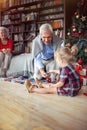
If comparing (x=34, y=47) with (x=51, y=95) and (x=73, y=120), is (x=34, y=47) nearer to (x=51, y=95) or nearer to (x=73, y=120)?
(x=51, y=95)

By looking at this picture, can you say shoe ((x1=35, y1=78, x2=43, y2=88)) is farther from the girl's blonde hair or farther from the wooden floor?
the girl's blonde hair

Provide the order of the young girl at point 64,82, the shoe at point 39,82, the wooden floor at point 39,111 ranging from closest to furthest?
the wooden floor at point 39,111 < the young girl at point 64,82 < the shoe at point 39,82

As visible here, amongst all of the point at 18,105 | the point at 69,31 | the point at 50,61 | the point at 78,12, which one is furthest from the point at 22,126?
the point at 78,12

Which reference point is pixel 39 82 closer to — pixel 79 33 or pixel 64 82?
pixel 64 82

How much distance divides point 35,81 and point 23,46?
21 centimetres

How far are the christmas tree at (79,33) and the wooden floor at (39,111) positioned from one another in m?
0.22

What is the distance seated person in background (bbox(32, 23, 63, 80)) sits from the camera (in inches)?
46.9

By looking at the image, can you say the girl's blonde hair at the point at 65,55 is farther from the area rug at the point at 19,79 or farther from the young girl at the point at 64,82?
the area rug at the point at 19,79

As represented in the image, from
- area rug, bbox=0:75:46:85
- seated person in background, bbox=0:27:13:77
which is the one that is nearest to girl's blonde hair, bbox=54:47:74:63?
area rug, bbox=0:75:46:85

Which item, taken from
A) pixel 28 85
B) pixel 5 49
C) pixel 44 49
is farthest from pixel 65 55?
pixel 5 49

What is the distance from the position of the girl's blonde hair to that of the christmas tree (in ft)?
0.09

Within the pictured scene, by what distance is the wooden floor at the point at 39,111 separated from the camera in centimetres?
104

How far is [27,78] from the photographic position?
1310 mm

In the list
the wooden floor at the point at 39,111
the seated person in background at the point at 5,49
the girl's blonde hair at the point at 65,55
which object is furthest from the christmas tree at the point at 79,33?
the seated person in background at the point at 5,49
